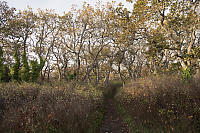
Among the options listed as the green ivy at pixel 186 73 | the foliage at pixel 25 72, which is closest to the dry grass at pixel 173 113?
the green ivy at pixel 186 73

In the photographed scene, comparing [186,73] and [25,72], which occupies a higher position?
[25,72]

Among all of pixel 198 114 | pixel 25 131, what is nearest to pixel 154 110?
pixel 198 114

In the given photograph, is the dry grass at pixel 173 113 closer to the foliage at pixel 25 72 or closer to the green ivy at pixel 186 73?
the green ivy at pixel 186 73

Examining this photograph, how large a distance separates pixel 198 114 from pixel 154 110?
1.80 meters

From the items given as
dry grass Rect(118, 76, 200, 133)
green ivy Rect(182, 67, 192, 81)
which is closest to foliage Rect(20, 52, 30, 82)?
dry grass Rect(118, 76, 200, 133)

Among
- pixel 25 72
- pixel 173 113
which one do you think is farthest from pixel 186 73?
pixel 25 72

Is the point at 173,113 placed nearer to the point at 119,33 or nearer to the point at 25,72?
the point at 119,33

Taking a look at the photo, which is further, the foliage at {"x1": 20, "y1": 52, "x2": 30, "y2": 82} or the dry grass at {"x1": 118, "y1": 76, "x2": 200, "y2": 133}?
the foliage at {"x1": 20, "y1": 52, "x2": 30, "y2": 82}

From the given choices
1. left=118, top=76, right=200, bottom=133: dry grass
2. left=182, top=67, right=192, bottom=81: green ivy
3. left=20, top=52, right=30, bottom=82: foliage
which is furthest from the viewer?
left=20, top=52, right=30, bottom=82: foliage

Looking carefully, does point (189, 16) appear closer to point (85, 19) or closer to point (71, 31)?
point (85, 19)

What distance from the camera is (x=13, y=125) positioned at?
4.69m

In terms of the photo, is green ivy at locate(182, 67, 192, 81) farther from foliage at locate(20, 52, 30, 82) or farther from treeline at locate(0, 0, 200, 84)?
foliage at locate(20, 52, 30, 82)

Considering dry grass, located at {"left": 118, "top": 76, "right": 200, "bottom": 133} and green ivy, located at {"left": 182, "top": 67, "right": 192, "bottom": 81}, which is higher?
green ivy, located at {"left": 182, "top": 67, "right": 192, "bottom": 81}

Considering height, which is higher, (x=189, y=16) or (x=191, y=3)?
(x=191, y=3)
